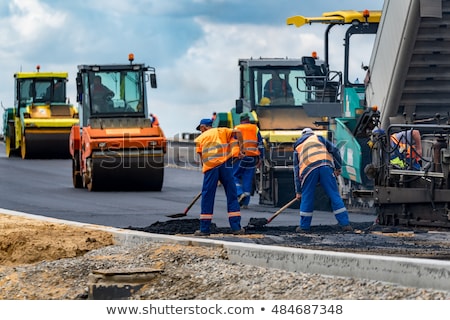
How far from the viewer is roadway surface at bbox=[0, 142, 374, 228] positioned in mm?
17406

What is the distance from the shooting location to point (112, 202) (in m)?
20.7

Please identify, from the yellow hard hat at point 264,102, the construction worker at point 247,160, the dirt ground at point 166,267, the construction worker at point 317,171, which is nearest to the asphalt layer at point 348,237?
the dirt ground at point 166,267

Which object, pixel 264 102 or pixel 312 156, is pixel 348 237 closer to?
pixel 312 156

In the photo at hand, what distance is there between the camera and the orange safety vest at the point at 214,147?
1455 cm

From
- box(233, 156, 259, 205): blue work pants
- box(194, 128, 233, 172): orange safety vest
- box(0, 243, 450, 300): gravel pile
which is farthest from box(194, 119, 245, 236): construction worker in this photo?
box(233, 156, 259, 205): blue work pants

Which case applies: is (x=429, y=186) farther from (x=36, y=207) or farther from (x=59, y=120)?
(x=59, y=120)

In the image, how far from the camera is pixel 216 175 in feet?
47.8

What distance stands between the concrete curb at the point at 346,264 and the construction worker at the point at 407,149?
3.47m

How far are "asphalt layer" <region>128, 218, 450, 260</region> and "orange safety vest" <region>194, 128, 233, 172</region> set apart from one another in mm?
907

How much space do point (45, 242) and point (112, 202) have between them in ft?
27.2


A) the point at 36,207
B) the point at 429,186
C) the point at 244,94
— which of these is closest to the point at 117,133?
the point at 244,94

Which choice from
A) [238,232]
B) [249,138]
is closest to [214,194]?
[238,232]

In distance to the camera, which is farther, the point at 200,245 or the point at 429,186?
the point at 429,186
